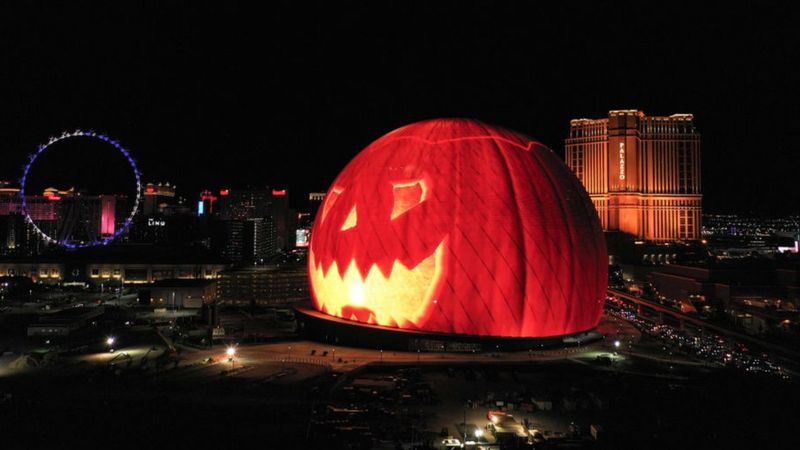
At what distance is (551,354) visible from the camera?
3284cm

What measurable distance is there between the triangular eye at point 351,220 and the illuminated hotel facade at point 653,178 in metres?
78.1

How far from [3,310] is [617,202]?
9180 cm

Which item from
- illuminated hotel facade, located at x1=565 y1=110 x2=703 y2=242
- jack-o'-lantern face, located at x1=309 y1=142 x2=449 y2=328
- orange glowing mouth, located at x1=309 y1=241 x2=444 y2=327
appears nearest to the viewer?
orange glowing mouth, located at x1=309 y1=241 x2=444 y2=327

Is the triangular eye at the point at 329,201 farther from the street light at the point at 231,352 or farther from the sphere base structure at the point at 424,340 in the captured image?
the street light at the point at 231,352

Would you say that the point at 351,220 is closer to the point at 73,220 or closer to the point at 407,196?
the point at 407,196

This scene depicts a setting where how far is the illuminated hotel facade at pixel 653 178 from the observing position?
4065 inches

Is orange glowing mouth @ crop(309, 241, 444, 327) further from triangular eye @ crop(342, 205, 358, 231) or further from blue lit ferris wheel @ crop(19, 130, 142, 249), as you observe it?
blue lit ferris wheel @ crop(19, 130, 142, 249)

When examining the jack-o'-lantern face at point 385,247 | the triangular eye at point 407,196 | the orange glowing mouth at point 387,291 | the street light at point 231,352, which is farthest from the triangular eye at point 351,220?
the street light at point 231,352

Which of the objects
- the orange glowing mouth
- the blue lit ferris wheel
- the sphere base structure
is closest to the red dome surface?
the orange glowing mouth

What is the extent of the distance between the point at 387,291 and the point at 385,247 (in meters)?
2.52

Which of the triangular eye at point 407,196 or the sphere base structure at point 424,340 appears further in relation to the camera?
the triangular eye at point 407,196

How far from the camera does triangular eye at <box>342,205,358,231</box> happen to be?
116 ft

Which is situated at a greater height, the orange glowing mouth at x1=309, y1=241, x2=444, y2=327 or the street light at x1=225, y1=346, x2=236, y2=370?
the orange glowing mouth at x1=309, y1=241, x2=444, y2=327

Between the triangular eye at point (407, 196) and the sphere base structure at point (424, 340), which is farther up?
the triangular eye at point (407, 196)
